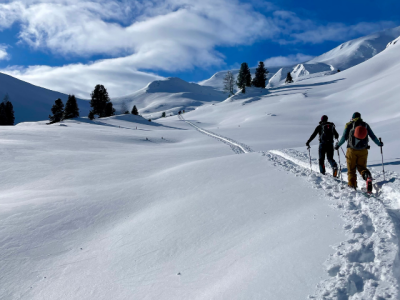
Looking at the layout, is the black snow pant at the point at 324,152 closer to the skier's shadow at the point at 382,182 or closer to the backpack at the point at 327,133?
the backpack at the point at 327,133

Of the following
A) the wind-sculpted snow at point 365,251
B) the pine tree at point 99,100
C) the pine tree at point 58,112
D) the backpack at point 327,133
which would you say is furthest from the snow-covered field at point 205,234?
the pine tree at point 58,112

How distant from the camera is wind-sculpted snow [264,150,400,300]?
2928 mm

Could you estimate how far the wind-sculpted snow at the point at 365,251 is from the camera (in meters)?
2.93

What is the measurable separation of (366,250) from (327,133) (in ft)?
18.2

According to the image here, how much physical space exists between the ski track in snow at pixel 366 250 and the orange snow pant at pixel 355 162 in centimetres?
61

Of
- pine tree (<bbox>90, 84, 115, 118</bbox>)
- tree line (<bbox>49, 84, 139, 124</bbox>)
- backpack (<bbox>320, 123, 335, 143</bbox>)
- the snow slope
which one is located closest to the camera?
the snow slope

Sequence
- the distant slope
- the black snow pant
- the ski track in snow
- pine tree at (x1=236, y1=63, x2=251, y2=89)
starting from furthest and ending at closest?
the distant slope
pine tree at (x1=236, y1=63, x2=251, y2=89)
the black snow pant
the ski track in snow

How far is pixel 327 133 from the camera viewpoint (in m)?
8.41

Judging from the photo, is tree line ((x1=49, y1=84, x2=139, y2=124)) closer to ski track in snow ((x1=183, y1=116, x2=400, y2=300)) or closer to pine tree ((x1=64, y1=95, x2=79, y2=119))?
pine tree ((x1=64, y1=95, x2=79, y2=119))

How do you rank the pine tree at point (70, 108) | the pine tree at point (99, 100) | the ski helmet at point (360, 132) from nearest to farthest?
1. the ski helmet at point (360, 132)
2. the pine tree at point (70, 108)
3. the pine tree at point (99, 100)

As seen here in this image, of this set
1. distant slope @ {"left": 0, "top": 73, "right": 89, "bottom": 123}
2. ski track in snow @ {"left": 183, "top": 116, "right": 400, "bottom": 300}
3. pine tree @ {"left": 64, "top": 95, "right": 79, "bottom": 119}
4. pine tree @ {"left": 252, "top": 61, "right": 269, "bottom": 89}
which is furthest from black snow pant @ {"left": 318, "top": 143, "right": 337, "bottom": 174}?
distant slope @ {"left": 0, "top": 73, "right": 89, "bottom": 123}

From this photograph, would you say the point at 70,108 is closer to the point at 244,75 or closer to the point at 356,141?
the point at 244,75

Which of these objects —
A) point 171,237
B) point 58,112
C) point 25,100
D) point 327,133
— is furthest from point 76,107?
point 25,100

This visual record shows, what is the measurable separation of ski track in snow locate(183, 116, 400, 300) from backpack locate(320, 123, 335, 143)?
Answer: 8.71 feet
